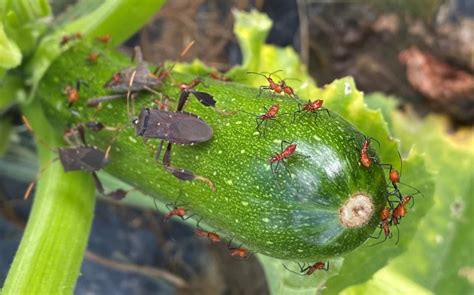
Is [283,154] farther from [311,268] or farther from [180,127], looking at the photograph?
[311,268]

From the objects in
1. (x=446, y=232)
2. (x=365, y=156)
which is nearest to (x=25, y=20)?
(x=365, y=156)

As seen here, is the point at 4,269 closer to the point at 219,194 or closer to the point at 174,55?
the point at 174,55

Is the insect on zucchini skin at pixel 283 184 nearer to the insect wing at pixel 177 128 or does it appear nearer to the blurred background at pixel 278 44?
the insect wing at pixel 177 128

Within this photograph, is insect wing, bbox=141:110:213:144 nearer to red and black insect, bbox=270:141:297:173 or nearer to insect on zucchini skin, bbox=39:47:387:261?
insect on zucchini skin, bbox=39:47:387:261

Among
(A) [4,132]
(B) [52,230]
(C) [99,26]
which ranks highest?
(C) [99,26]

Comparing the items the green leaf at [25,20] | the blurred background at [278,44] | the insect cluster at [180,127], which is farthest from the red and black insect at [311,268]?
the blurred background at [278,44]

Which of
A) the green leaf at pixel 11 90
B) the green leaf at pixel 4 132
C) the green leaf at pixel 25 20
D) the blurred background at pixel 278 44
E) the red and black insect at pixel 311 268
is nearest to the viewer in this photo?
the red and black insect at pixel 311 268
